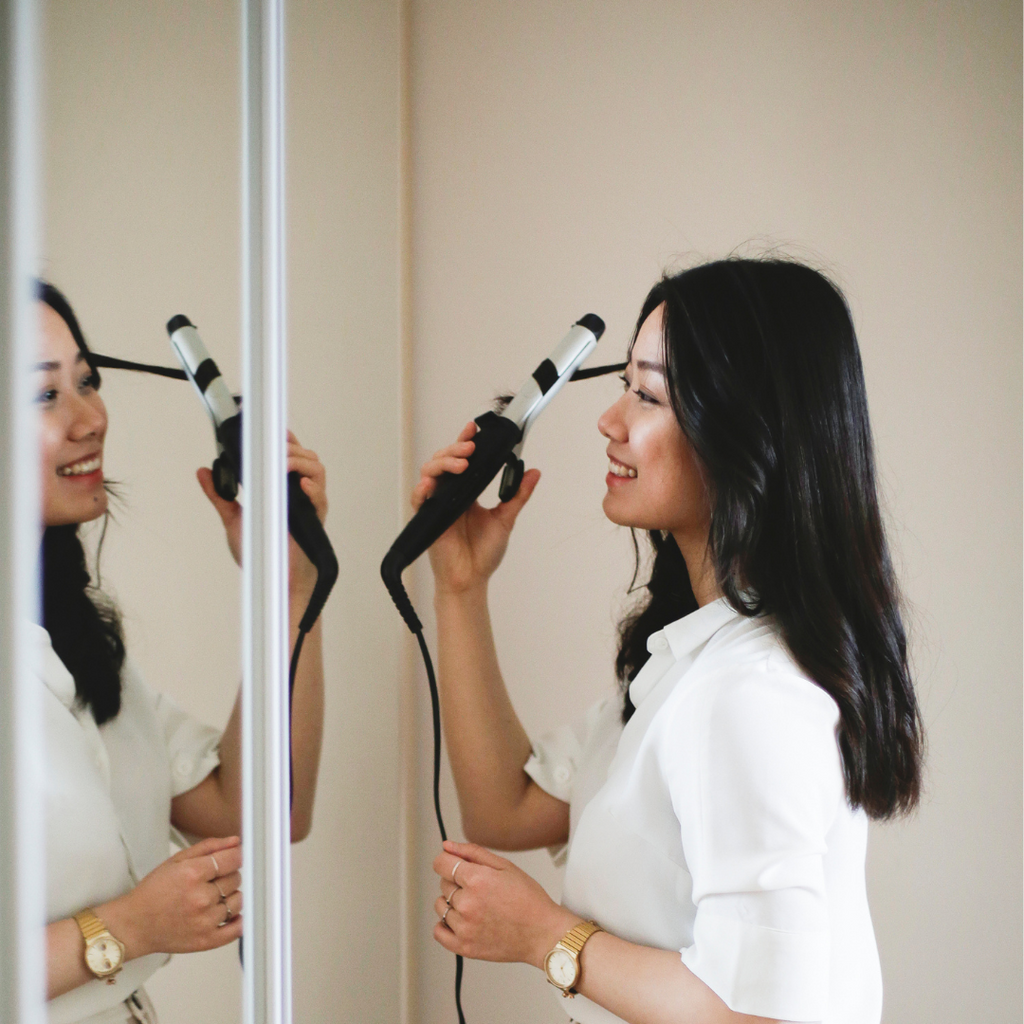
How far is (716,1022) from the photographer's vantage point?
2.04 feet

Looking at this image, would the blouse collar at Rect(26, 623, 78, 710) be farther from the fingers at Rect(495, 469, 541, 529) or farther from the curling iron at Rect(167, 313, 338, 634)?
the fingers at Rect(495, 469, 541, 529)

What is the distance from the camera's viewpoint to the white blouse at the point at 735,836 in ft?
1.94

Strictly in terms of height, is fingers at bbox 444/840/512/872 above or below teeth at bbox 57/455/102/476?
below

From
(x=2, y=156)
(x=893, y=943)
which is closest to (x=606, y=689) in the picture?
(x=893, y=943)

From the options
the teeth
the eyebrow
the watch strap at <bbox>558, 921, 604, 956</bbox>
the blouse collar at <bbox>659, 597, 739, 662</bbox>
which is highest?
the eyebrow

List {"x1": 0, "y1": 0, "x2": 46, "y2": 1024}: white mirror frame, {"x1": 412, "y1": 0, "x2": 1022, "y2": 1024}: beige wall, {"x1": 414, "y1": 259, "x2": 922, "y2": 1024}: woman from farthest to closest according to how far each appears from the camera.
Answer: {"x1": 412, "y1": 0, "x2": 1022, "y2": 1024}: beige wall
{"x1": 414, "y1": 259, "x2": 922, "y2": 1024}: woman
{"x1": 0, "y1": 0, "x2": 46, "y2": 1024}: white mirror frame

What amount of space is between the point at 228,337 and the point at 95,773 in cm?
30

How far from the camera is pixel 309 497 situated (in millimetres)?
762

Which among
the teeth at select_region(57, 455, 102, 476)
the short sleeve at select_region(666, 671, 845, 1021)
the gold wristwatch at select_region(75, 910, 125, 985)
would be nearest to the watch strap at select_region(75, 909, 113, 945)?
the gold wristwatch at select_region(75, 910, 125, 985)

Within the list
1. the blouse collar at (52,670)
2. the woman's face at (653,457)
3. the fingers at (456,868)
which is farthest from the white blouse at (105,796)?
the woman's face at (653,457)

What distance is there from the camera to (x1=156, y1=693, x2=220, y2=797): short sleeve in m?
0.50

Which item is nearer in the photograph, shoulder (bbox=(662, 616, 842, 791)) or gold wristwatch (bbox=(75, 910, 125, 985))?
gold wristwatch (bbox=(75, 910, 125, 985))

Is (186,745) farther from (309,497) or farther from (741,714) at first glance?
(741,714)

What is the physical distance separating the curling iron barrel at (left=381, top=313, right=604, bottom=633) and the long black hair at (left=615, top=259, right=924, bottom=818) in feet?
0.51
